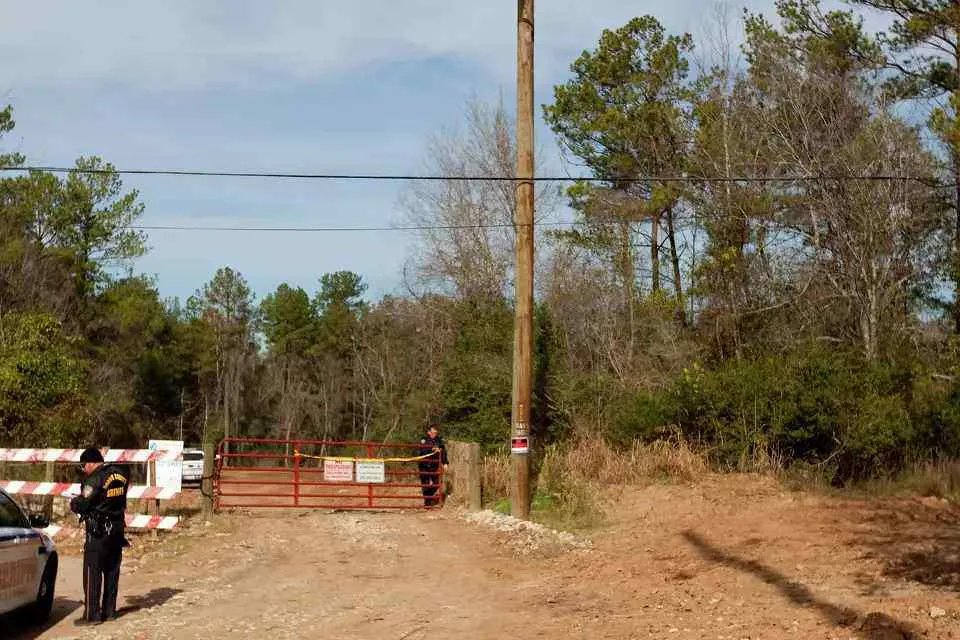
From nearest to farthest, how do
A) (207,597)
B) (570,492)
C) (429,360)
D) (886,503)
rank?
(207,597)
(886,503)
(570,492)
(429,360)

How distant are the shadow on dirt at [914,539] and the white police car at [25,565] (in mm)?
8287

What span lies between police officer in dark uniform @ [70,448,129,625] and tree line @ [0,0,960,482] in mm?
11570

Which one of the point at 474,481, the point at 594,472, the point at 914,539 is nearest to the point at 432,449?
the point at 474,481

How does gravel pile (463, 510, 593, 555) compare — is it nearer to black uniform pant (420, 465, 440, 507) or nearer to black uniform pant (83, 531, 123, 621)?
black uniform pant (420, 465, 440, 507)

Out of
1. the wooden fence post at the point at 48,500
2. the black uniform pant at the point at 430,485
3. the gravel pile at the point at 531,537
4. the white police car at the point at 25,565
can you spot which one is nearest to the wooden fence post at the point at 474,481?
the black uniform pant at the point at 430,485

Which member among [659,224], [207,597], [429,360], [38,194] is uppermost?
[38,194]

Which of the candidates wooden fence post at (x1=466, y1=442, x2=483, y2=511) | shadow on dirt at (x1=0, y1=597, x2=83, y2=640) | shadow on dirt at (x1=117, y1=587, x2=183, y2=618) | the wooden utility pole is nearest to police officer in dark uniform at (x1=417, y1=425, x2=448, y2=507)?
wooden fence post at (x1=466, y1=442, x2=483, y2=511)

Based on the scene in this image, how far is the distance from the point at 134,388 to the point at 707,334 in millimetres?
38950

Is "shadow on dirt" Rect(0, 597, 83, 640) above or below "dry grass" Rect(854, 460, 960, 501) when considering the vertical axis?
below

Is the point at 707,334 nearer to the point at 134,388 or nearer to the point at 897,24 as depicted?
the point at 897,24

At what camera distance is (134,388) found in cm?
5672

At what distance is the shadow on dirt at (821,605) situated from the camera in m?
8.18

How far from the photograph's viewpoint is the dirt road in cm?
956

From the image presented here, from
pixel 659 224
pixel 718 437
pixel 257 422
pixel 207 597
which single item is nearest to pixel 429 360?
pixel 659 224
